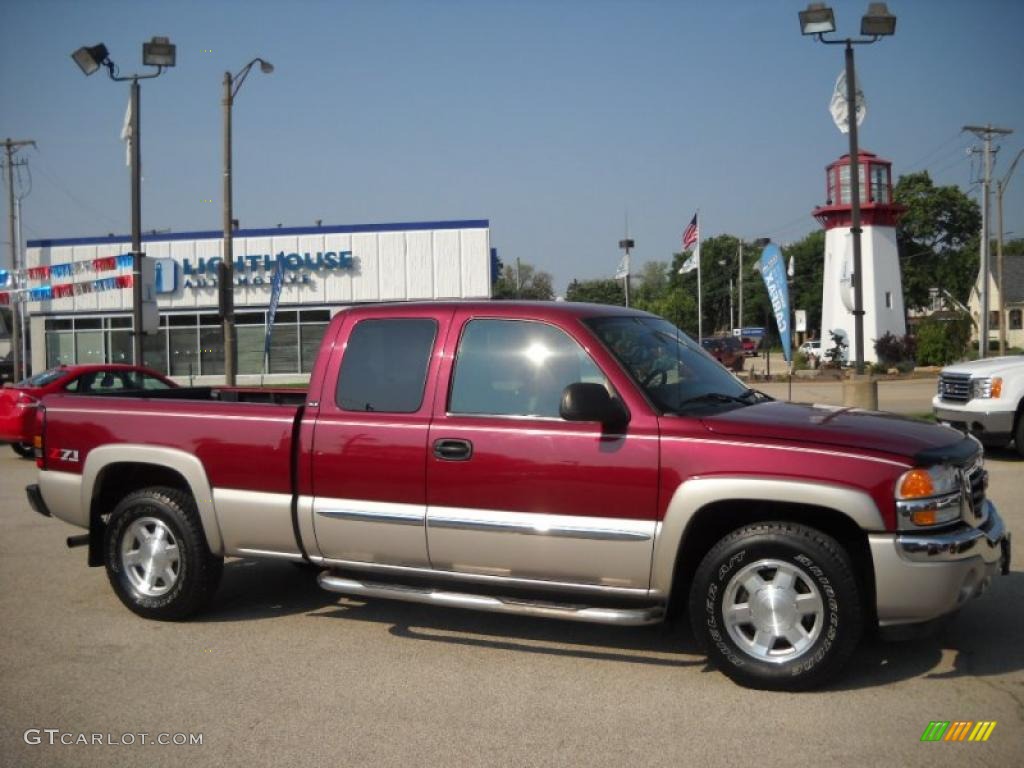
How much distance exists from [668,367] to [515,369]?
88cm

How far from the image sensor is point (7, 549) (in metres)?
8.38

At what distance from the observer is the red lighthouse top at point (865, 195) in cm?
4131

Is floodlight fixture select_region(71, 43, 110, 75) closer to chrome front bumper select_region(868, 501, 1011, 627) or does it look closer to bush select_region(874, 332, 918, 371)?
chrome front bumper select_region(868, 501, 1011, 627)

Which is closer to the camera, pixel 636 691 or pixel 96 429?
pixel 636 691

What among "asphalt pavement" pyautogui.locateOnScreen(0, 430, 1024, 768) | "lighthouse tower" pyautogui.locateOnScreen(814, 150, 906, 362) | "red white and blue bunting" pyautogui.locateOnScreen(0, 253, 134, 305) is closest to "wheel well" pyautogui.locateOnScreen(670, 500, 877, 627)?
"asphalt pavement" pyautogui.locateOnScreen(0, 430, 1024, 768)

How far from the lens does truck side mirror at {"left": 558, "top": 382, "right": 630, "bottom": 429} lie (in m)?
4.68

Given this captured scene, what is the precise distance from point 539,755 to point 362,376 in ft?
8.03

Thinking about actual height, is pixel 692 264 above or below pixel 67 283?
below

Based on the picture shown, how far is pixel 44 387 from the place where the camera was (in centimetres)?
1495

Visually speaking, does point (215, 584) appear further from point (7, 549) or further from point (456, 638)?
point (7, 549)

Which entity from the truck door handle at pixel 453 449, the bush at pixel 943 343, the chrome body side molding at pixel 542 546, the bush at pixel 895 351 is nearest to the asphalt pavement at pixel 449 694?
the chrome body side molding at pixel 542 546

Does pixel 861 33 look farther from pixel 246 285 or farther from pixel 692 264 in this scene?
pixel 246 285

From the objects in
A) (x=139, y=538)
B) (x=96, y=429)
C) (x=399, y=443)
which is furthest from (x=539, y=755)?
(x=96, y=429)

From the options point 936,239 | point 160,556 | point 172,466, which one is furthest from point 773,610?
point 936,239
